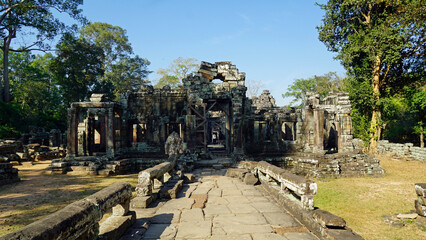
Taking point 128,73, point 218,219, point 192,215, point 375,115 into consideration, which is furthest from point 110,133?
point 128,73

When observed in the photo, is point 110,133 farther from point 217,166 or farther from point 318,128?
point 318,128

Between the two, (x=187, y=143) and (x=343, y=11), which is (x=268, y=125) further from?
(x=343, y=11)

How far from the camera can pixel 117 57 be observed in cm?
4128

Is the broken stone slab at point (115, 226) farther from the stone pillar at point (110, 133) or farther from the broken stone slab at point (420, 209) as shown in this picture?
the stone pillar at point (110, 133)

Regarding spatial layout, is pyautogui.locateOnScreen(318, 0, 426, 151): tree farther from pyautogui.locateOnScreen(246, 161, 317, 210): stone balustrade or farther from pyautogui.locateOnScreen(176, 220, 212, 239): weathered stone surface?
pyautogui.locateOnScreen(176, 220, 212, 239): weathered stone surface

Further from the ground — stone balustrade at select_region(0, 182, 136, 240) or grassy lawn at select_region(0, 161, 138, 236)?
stone balustrade at select_region(0, 182, 136, 240)

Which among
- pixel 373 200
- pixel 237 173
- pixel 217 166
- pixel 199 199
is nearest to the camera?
pixel 199 199

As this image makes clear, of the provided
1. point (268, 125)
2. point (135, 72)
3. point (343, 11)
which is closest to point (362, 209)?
point (268, 125)

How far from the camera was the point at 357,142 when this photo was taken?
25016 millimetres

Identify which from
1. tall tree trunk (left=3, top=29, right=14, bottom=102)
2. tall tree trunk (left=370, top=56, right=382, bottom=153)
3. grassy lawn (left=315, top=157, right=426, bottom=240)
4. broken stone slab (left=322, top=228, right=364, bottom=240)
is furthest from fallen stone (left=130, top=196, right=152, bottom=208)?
tall tree trunk (left=3, top=29, right=14, bottom=102)

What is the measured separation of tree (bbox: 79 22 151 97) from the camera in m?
39.2

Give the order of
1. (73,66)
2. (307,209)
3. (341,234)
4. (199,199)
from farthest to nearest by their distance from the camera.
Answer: (73,66), (199,199), (307,209), (341,234)

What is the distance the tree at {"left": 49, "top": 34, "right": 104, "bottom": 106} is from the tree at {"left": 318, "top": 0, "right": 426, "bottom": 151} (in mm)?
26216

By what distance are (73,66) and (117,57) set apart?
1265cm
